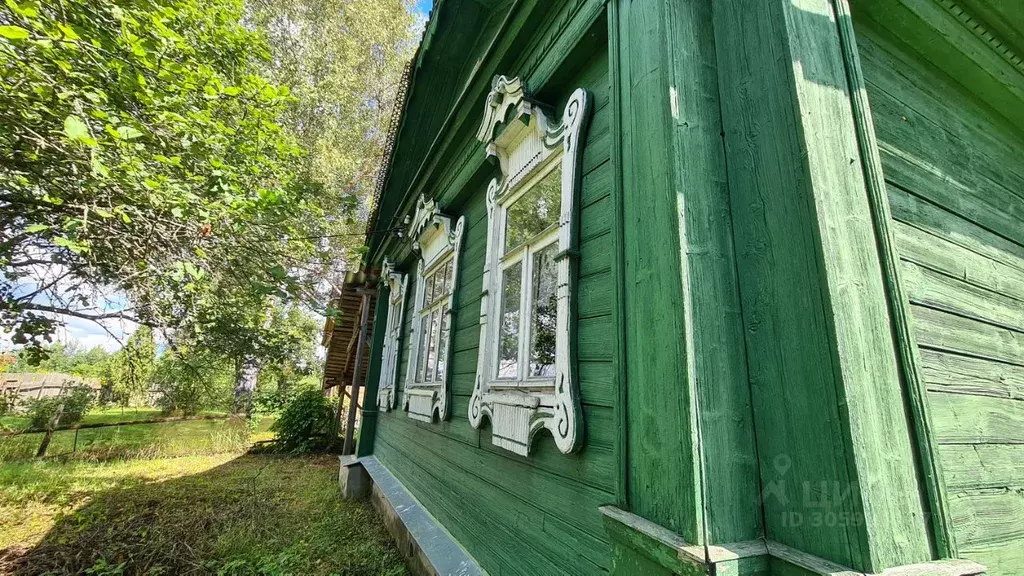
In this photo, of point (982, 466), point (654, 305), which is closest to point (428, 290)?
point (654, 305)

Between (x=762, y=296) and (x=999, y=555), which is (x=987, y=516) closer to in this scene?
(x=999, y=555)

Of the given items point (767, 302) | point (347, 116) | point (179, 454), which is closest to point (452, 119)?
point (767, 302)

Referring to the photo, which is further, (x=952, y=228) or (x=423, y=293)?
(x=423, y=293)

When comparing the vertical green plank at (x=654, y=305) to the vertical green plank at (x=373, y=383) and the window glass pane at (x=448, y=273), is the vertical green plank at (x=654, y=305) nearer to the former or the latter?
the window glass pane at (x=448, y=273)

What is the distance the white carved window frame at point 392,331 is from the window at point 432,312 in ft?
2.12

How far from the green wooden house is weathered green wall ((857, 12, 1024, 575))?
1 cm

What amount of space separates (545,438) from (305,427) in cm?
1002

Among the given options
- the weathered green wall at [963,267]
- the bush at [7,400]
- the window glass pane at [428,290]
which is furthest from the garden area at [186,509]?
the weathered green wall at [963,267]

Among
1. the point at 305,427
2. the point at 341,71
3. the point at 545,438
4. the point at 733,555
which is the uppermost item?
the point at 341,71

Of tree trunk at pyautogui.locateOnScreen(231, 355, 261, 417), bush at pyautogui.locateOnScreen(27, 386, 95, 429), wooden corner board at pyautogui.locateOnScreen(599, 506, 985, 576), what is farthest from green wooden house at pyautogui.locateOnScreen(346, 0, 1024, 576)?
tree trunk at pyautogui.locateOnScreen(231, 355, 261, 417)

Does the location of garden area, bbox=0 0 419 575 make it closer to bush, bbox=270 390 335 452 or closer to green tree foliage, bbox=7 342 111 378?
green tree foliage, bbox=7 342 111 378

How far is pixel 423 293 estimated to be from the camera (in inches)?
184

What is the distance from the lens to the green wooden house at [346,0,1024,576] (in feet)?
3.15

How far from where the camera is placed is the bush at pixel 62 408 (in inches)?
397
